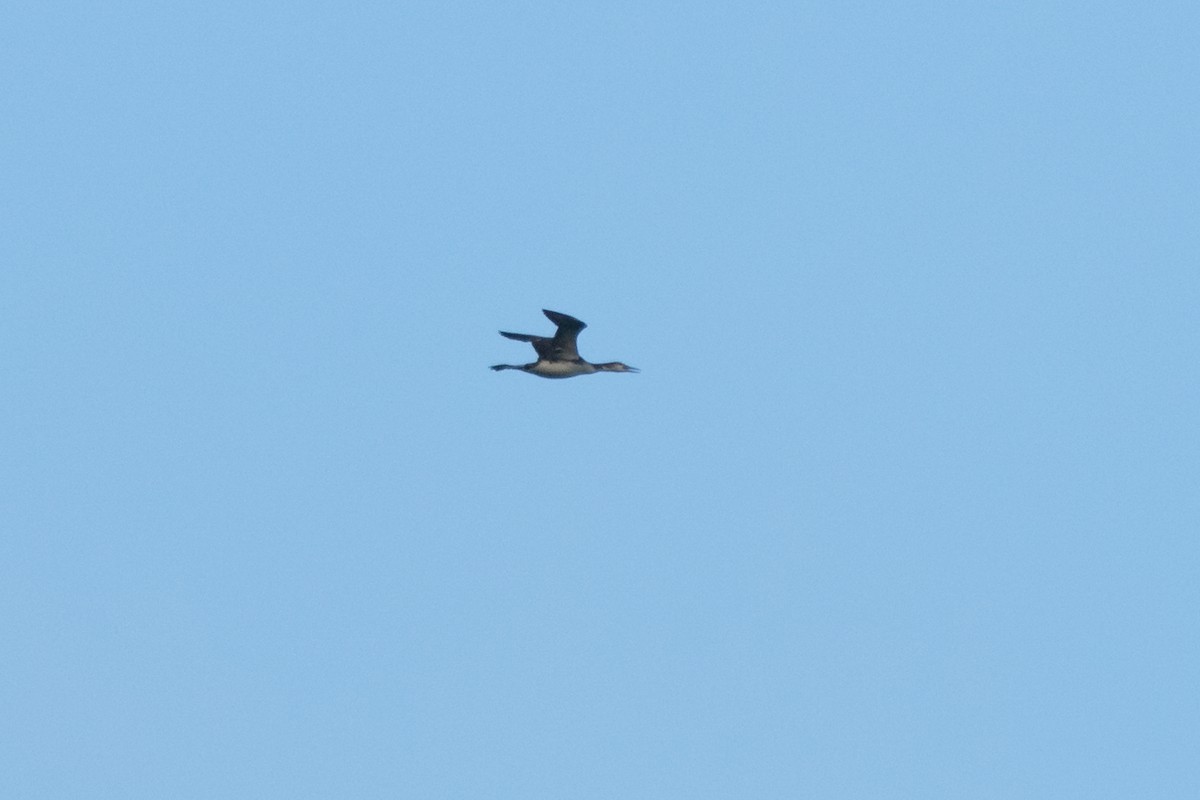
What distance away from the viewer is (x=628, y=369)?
239ft

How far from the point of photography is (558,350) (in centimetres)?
7056

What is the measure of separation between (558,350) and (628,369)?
305 centimetres

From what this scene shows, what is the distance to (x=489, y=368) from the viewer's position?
2746 inches

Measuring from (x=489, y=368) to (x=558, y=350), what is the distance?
86.2 inches

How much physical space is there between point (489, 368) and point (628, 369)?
501 centimetres
